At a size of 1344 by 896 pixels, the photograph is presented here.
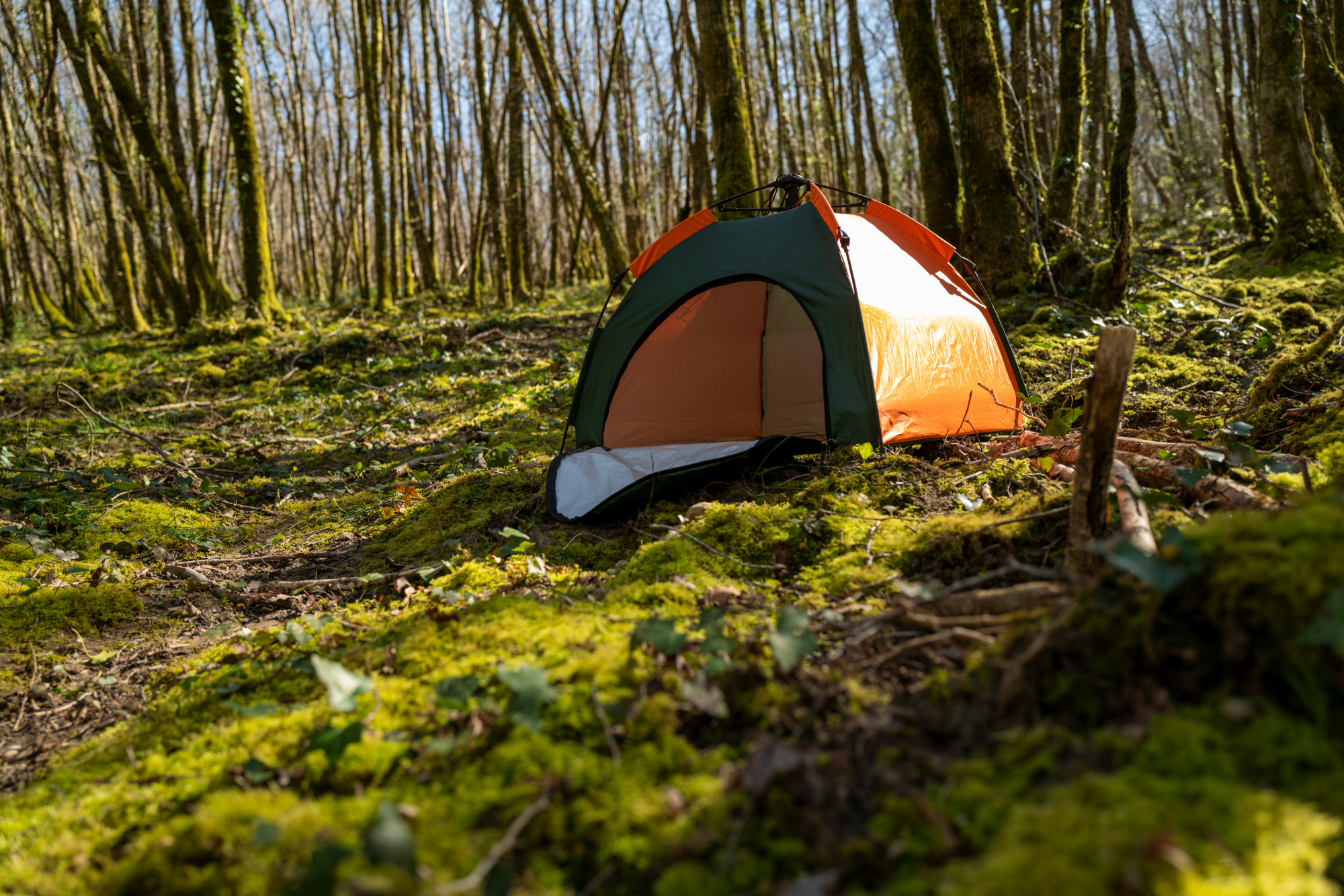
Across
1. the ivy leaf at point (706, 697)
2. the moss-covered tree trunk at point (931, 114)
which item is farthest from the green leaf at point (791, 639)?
the moss-covered tree trunk at point (931, 114)

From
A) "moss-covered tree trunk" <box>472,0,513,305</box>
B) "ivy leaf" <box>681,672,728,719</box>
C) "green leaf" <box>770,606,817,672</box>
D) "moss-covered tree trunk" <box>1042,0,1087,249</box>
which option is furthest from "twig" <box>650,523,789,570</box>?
"moss-covered tree trunk" <box>472,0,513,305</box>

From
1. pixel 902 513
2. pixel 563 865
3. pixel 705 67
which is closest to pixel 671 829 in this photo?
pixel 563 865

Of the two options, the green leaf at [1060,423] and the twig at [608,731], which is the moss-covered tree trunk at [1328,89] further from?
the twig at [608,731]

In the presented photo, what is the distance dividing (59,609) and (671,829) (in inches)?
122

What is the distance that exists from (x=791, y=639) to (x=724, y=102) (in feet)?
21.8

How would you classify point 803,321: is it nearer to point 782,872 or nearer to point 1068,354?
point 1068,354

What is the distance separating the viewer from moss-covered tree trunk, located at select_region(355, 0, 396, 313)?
433 inches

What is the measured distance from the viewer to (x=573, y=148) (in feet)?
30.0

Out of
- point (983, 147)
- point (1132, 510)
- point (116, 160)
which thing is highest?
point (116, 160)

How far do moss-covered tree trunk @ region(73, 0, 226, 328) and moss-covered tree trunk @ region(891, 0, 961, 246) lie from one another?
29.6 feet

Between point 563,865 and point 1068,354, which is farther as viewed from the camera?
point 1068,354

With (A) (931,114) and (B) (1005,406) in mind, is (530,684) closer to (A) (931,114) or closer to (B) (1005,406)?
(B) (1005,406)

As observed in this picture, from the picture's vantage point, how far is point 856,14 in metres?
13.2

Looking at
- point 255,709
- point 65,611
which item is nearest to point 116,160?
point 65,611
